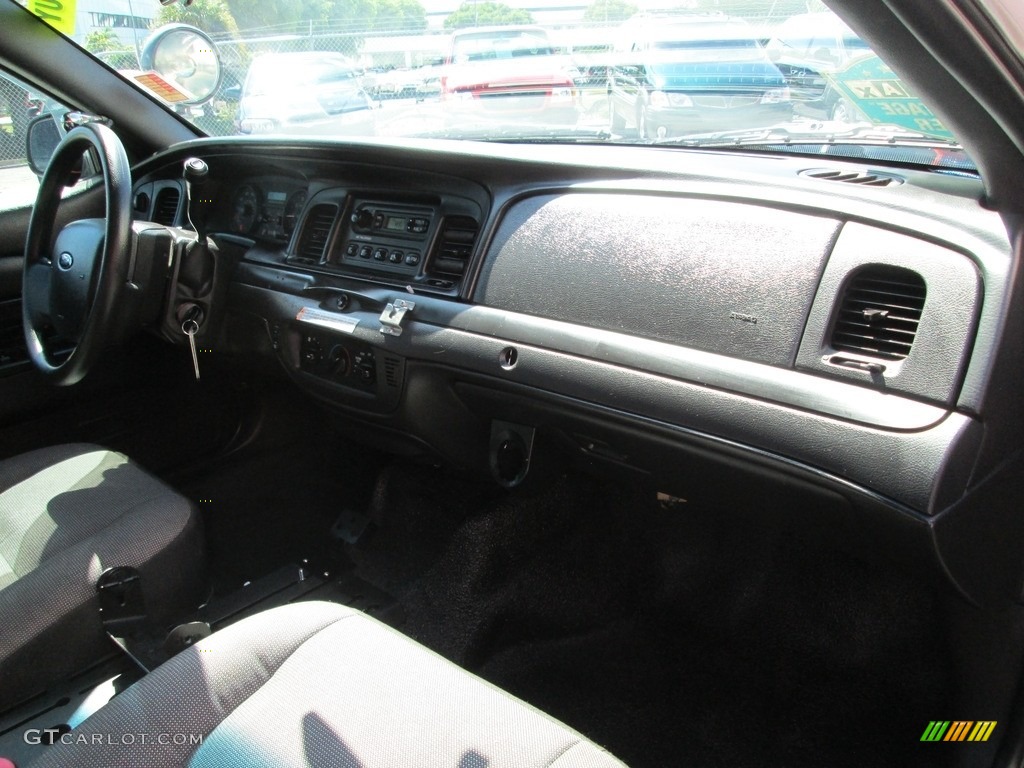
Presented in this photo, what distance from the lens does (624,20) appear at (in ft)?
6.53

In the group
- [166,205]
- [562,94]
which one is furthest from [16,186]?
[562,94]

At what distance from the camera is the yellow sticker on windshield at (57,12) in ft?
7.78

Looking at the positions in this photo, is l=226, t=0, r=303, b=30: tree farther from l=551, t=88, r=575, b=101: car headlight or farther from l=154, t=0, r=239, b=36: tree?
l=551, t=88, r=575, b=101: car headlight

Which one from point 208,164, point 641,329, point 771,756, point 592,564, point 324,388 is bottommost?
point 771,756

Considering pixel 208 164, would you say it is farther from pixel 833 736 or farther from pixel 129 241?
pixel 833 736

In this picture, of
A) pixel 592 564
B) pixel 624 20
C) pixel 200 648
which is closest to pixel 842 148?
pixel 624 20

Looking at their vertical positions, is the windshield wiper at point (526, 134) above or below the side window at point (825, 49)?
below

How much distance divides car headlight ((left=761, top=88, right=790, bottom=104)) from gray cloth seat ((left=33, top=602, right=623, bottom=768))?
1347 mm

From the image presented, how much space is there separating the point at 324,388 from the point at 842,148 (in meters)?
1.39

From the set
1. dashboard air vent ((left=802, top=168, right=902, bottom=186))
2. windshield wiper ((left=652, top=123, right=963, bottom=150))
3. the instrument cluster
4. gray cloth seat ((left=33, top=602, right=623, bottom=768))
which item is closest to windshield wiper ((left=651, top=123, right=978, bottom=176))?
windshield wiper ((left=652, top=123, right=963, bottom=150))

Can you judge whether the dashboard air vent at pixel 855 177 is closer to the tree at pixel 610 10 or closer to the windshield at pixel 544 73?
the windshield at pixel 544 73

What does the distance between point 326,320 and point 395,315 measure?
0.25 m

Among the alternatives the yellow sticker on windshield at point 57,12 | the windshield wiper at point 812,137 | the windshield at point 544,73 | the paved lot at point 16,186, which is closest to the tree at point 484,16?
the windshield at point 544,73

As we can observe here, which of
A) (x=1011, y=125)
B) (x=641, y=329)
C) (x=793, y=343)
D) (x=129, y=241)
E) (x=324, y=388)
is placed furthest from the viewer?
(x=324, y=388)
